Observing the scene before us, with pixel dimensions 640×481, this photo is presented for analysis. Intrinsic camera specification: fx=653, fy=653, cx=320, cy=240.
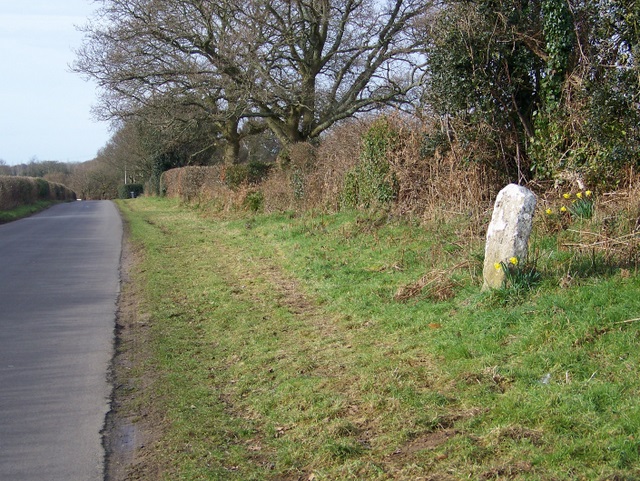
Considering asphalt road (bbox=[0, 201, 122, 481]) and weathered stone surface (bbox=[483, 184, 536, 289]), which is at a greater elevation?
weathered stone surface (bbox=[483, 184, 536, 289])

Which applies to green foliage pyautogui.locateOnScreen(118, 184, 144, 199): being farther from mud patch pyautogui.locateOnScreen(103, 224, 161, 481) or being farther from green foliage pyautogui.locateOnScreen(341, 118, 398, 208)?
mud patch pyautogui.locateOnScreen(103, 224, 161, 481)

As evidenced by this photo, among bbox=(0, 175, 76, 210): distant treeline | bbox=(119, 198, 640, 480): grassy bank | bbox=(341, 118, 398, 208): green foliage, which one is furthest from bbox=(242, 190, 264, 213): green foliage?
bbox=(0, 175, 76, 210): distant treeline

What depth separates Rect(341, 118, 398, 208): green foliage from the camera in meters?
13.6

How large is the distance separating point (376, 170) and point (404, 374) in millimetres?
8652

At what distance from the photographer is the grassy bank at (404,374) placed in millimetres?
4434

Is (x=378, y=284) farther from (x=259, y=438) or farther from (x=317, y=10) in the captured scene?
(x=317, y=10)

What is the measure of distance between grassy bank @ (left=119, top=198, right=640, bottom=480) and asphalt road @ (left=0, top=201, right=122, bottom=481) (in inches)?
19.2

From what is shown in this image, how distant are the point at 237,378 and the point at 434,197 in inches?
264

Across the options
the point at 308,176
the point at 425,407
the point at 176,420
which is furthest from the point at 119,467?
the point at 308,176

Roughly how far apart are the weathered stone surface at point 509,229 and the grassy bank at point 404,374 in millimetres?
364

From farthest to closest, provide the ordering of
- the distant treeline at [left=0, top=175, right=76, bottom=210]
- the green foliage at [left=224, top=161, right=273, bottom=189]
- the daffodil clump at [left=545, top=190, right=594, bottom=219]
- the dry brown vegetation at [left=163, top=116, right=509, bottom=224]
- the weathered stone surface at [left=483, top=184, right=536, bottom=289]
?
the distant treeline at [left=0, top=175, right=76, bottom=210]
the green foliage at [left=224, top=161, right=273, bottom=189]
the dry brown vegetation at [left=163, top=116, right=509, bottom=224]
the daffodil clump at [left=545, top=190, right=594, bottom=219]
the weathered stone surface at [left=483, top=184, right=536, bottom=289]

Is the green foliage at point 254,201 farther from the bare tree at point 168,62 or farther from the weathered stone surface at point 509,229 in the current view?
the weathered stone surface at point 509,229

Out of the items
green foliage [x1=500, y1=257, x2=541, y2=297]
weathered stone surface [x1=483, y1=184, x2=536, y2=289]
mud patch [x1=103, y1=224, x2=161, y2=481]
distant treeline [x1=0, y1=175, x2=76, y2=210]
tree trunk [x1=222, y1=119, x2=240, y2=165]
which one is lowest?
mud patch [x1=103, y1=224, x2=161, y2=481]

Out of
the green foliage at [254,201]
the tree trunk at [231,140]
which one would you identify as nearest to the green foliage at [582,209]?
the green foliage at [254,201]
